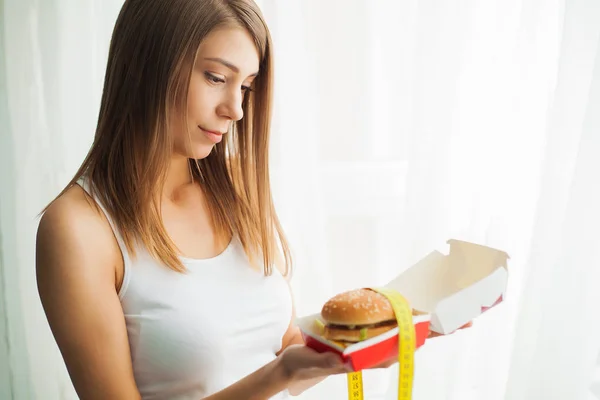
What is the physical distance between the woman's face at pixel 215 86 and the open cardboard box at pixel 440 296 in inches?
17.5

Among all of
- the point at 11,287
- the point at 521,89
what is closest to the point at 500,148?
the point at 521,89

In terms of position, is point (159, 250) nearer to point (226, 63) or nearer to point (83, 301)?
point (83, 301)

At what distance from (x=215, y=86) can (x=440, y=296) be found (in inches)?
25.4

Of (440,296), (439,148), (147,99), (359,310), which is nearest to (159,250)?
(147,99)

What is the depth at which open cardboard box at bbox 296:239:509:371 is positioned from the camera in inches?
38.6

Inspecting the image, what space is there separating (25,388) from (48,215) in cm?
158

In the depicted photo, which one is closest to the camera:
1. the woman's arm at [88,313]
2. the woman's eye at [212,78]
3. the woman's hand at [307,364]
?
the woman's hand at [307,364]

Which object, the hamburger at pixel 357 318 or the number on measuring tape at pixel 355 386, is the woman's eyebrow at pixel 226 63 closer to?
the hamburger at pixel 357 318

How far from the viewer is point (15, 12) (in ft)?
7.08

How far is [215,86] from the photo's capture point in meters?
1.19

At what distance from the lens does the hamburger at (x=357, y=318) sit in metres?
1.01

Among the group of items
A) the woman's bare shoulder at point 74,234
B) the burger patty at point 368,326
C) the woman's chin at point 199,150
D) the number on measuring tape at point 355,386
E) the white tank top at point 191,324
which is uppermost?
the woman's chin at point 199,150

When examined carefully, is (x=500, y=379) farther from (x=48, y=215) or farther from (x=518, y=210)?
(x=48, y=215)

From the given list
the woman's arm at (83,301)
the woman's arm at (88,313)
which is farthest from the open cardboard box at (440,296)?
the woman's arm at (83,301)
